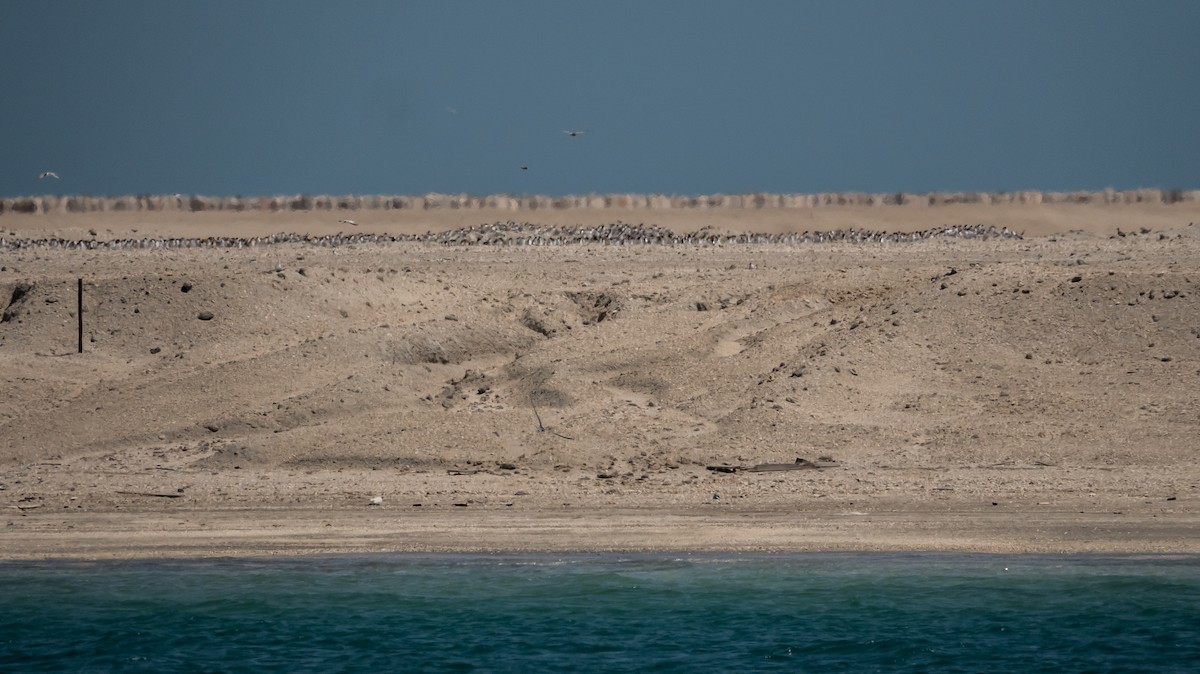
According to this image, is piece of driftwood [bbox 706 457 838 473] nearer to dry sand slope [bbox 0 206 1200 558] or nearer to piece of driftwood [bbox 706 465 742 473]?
piece of driftwood [bbox 706 465 742 473]

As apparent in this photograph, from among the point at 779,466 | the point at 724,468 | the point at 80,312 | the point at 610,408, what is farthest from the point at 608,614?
the point at 80,312

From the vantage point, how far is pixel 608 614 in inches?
565

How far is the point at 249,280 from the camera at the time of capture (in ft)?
80.6

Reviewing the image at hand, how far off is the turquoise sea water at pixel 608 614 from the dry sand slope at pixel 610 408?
495 mm

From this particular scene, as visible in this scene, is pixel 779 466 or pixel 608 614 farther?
pixel 779 466

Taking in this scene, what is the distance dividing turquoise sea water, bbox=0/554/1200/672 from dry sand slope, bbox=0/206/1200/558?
0.49 metres

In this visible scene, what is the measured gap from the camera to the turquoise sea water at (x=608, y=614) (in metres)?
13.4

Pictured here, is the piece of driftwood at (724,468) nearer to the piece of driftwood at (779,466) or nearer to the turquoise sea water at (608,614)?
the piece of driftwood at (779,466)

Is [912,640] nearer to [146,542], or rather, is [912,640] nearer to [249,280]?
[146,542]

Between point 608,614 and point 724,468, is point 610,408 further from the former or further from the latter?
point 608,614

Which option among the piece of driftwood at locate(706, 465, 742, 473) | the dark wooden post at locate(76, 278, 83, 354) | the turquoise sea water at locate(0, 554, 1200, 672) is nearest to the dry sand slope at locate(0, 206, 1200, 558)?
the piece of driftwood at locate(706, 465, 742, 473)

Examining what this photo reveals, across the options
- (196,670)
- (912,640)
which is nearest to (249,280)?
(196,670)

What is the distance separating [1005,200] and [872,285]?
18982mm

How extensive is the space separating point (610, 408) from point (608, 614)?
234 inches
